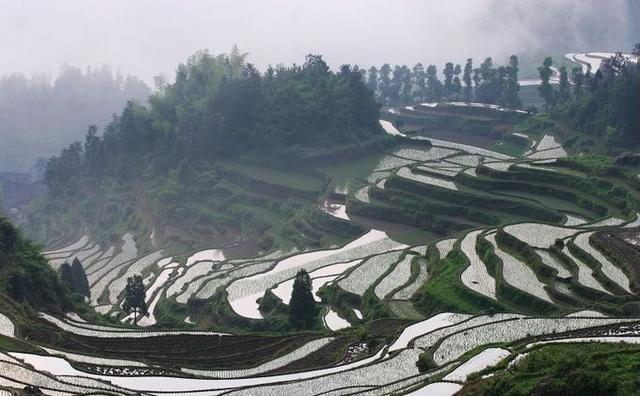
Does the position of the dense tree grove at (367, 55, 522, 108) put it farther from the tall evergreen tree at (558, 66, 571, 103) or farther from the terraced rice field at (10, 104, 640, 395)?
the terraced rice field at (10, 104, 640, 395)

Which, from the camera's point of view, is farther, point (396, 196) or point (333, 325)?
point (396, 196)

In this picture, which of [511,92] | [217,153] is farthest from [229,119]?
[511,92]

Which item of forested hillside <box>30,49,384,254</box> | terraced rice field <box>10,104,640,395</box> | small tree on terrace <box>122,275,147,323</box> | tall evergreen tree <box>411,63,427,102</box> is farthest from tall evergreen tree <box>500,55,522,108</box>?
small tree on terrace <box>122,275,147,323</box>

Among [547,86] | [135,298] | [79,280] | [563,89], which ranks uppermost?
[547,86]

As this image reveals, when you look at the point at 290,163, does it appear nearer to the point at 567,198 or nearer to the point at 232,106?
the point at 232,106

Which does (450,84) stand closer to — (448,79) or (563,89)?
(448,79)

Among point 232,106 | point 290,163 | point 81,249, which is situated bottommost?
point 81,249

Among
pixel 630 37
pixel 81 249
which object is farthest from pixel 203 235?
pixel 630 37
